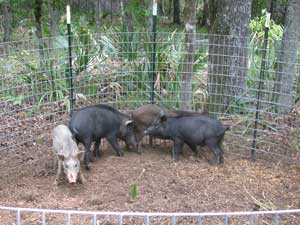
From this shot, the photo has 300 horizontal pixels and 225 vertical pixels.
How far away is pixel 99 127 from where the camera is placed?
573 centimetres

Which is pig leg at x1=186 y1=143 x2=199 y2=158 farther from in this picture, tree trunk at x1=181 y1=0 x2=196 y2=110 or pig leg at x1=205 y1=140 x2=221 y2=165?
tree trunk at x1=181 y1=0 x2=196 y2=110

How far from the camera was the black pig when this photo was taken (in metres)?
5.75

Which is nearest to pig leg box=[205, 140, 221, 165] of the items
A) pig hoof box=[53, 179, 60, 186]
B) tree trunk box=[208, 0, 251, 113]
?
tree trunk box=[208, 0, 251, 113]

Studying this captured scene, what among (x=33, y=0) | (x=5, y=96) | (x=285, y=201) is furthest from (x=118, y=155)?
(x=33, y=0)

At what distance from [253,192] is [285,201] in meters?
0.37

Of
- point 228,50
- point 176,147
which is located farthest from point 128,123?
point 228,50

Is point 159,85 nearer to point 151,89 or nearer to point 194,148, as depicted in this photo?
point 151,89

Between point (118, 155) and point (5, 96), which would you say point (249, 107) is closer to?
point (118, 155)

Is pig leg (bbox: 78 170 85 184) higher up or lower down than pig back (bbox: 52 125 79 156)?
lower down

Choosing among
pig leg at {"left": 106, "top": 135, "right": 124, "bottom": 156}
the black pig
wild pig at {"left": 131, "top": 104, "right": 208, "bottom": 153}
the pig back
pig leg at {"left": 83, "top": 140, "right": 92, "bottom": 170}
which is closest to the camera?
the pig back

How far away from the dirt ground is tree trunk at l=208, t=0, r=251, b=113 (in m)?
1.09

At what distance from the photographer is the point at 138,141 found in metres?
6.24

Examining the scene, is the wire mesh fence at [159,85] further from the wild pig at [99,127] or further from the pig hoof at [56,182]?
the pig hoof at [56,182]

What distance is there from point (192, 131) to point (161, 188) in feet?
3.31
